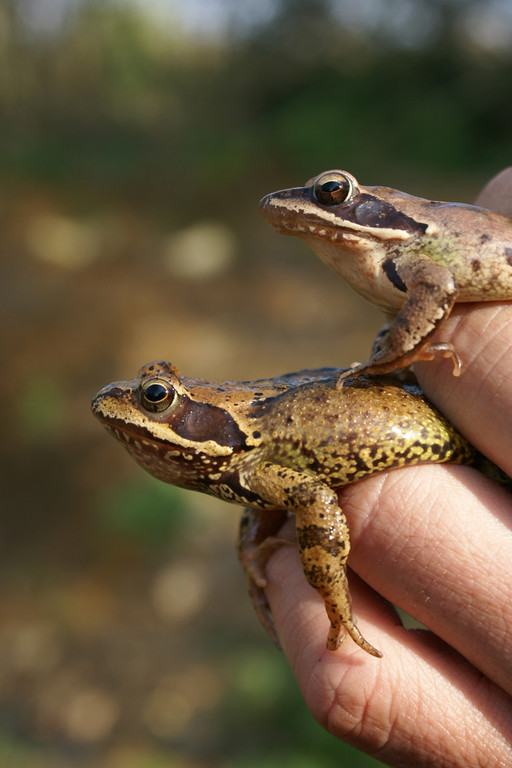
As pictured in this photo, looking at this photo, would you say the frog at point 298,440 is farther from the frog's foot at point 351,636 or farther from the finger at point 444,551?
the finger at point 444,551

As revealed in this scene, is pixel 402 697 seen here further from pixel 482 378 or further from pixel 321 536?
pixel 482 378

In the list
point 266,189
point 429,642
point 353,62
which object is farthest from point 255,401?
point 353,62

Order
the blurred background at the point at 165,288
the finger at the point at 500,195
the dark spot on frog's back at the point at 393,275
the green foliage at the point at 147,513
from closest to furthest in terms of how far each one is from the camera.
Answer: the dark spot on frog's back at the point at 393,275
the finger at the point at 500,195
the blurred background at the point at 165,288
the green foliage at the point at 147,513

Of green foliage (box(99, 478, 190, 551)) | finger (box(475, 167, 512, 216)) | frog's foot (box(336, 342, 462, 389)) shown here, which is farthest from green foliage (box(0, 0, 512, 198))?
frog's foot (box(336, 342, 462, 389))

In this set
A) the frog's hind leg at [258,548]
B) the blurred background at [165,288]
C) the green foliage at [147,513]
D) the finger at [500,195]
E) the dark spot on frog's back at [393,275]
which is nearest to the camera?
the dark spot on frog's back at [393,275]

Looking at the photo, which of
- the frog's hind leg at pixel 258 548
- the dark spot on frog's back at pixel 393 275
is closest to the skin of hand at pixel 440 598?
the dark spot on frog's back at pixel 393 275

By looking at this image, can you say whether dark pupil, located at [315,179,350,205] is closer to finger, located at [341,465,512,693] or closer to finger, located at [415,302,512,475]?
finger, located at [415,302,512,475]
